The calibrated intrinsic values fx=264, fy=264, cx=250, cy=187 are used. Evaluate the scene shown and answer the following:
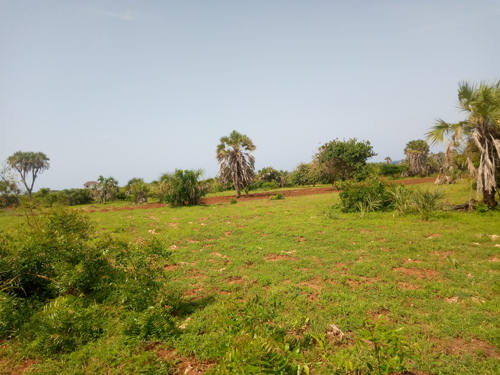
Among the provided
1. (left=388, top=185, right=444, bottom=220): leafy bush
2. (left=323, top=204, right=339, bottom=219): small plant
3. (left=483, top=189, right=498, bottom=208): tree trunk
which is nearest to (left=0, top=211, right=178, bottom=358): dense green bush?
(left=323, top=204, right=339, bottom=219): small plant

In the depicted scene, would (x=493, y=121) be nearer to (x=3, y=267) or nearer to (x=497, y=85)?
(x=497, y=85)

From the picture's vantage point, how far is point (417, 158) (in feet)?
144

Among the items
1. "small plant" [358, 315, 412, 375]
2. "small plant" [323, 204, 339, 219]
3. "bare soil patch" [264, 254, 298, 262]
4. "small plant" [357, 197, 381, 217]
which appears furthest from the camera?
"small plant" [357, 197, 381, 217]

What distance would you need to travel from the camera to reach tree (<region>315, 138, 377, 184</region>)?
87.8ft

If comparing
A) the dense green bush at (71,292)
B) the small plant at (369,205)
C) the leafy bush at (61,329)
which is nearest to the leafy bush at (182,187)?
the small plant at (369,205)

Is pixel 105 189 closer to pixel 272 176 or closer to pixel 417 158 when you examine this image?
pixel 272 176

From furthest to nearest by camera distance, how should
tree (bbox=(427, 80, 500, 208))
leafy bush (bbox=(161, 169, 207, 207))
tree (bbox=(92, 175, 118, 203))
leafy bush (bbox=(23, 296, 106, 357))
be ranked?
tree (bbox=(92, 175, 118, 203)) < leafy bush (bbox=(161, 169, 207, 207)) < tree (bbox=(427, 80, 500, 208)) < leafy bush (bbox=(23, 296, 106, 357))

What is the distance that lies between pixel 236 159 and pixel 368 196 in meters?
14.3

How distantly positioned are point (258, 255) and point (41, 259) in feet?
15.9

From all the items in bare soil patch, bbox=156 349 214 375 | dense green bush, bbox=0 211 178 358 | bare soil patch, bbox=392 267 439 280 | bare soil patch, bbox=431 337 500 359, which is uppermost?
dense green bush, bbox=0 211 178 358

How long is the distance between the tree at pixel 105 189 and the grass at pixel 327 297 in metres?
26.3

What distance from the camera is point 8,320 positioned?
4.07m

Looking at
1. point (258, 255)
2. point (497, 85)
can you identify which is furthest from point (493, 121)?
point (258, 255)

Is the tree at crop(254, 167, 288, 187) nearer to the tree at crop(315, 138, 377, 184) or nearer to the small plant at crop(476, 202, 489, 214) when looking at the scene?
the tree at crop(315, 138, 377, 184)
